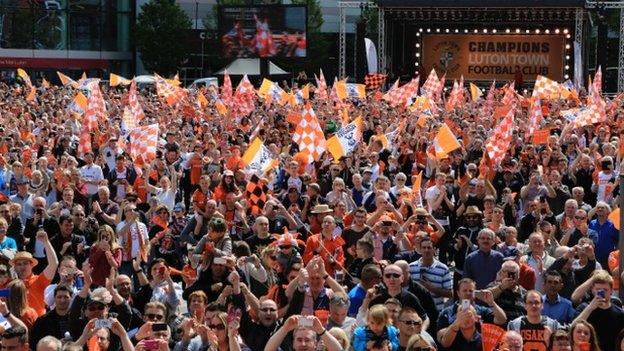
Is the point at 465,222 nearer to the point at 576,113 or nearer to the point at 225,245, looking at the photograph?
the point at 225,245

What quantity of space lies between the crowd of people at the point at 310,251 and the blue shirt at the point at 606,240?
1 cm

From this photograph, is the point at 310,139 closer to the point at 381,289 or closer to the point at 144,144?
the point at 144,144

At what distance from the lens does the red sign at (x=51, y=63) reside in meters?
64.4

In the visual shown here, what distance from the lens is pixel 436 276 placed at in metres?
10.4

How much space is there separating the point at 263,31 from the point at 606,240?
35.2 meters

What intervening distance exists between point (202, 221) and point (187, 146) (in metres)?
7.12

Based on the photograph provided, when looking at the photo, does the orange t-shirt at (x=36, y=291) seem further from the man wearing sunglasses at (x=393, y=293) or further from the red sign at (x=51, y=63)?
the red sign at (x=51, y=63)

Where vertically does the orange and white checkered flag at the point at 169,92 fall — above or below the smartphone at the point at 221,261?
above

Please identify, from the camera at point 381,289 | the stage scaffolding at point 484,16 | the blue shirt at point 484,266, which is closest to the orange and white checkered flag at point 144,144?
the blue shirt at point 484,266

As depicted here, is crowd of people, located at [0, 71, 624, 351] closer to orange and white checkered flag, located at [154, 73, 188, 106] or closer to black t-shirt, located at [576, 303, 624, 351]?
black t-shirt, located at [576, 303, 624, 351]

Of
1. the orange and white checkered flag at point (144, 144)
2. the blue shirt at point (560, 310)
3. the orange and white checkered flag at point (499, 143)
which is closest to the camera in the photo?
the blue shirt at point (560, 310)

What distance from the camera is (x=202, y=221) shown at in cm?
1288

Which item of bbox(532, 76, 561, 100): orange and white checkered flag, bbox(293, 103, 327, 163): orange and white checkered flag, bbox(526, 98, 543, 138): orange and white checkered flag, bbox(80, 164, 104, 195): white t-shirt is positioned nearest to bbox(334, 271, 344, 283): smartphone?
bbox(80, 164, 104, 195): white t-shirt

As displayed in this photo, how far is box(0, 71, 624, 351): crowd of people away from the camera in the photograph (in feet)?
27.6
